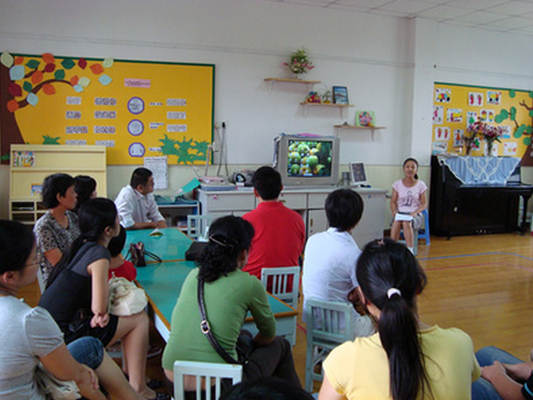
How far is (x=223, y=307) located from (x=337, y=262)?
0.79 meters

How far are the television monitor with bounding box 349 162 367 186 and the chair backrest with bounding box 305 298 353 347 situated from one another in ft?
13.8

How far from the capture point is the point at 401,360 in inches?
43.5

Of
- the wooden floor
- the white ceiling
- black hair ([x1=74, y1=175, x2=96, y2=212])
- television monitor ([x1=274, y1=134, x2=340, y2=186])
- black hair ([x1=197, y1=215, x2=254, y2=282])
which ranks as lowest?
the wooden floor

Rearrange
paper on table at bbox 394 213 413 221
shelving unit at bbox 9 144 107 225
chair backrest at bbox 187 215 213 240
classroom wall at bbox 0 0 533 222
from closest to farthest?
1. chair backrest at bbox 187 215 213 240
2. shelving unit at bbox 9 144 107 225
3. classroom wall at bbox 0 0 533 222
4. paper on table at bbox 394 213 413 221

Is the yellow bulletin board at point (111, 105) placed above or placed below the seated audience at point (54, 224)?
above

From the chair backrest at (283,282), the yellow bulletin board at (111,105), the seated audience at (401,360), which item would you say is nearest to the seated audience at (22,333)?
the seated audience at (401,360)

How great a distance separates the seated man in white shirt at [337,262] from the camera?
2.28m

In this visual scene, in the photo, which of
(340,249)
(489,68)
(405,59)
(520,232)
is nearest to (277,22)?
(405,59)

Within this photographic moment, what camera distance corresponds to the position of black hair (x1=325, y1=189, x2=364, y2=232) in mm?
2379

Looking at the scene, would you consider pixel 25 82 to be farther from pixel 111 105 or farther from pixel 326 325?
pixel 326 325

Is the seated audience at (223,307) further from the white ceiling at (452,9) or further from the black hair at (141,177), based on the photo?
the white ceiling at (452,9)

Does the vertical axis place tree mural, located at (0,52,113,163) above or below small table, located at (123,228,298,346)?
above

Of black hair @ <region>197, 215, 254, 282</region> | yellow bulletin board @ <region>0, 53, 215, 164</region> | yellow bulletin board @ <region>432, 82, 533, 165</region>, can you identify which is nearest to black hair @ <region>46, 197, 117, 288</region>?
black hair @ <region>197, 215, 254, 282</region>

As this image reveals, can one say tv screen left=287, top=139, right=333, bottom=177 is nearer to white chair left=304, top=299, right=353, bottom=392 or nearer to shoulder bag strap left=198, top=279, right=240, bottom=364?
white chair left=304, top=299, right=353, bottom=392
